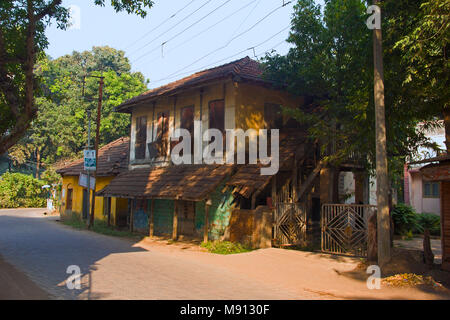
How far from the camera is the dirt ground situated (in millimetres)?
7266

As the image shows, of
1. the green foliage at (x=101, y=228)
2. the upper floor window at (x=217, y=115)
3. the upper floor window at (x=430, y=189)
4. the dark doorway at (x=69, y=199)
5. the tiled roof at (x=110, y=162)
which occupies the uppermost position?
the upper floor window at (x=217, y=115)

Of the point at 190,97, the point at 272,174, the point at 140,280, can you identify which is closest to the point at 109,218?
the point at 190,97

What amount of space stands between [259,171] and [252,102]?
11.1 ft

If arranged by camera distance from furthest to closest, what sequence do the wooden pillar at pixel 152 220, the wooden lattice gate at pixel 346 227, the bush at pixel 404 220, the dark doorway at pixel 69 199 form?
the dark doorway at pixel 69 199, the bush at pixel 404 220, the wooden pillar at pixel 152 220, the wooden lattice gate at pixel 346 227

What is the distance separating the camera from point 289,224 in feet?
47.7

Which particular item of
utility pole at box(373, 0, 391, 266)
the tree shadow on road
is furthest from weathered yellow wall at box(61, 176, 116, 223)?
utility pole at box(373, 0, 391, 266)

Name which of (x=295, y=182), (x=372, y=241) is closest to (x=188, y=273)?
(x=372, y=241)

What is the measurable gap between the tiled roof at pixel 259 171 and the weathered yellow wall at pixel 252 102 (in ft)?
4.51

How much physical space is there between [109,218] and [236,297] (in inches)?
644

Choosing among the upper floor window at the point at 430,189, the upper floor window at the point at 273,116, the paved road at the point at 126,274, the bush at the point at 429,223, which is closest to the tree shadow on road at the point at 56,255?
the paved road at the point at 126,274

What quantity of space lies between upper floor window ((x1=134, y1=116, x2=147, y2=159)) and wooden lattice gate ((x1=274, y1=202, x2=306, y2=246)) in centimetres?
988

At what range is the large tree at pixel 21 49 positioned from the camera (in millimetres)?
10984

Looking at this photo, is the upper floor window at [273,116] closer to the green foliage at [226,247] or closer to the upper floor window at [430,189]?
the green foliage at [226,247]
